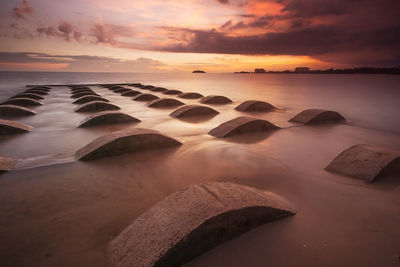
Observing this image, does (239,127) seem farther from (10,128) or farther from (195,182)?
(10,128)

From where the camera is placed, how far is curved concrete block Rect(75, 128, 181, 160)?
20.7 feet

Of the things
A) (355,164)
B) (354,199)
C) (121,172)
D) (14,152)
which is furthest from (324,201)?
(14,152)

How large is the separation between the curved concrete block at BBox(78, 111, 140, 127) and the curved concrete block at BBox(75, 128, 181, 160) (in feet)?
14.3

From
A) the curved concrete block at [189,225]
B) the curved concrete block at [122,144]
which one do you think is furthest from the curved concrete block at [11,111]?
the curved concrete block at [189,225]

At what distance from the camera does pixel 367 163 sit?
5398mm

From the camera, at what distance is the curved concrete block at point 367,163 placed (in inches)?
203

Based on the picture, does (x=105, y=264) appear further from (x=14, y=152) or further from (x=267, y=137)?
(x=267, y=137)

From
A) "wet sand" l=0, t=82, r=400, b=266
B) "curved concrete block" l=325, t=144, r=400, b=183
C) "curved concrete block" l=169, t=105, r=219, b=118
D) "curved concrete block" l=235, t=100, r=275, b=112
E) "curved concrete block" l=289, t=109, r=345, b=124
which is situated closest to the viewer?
"wet sand" l=0, t=82, r=400, b=266

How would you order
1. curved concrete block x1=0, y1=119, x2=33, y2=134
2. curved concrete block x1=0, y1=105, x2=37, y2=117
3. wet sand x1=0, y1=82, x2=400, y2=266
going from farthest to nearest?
curved concrete block x1=0, y1=105, x2=37, y2=117, curved concrete block x1=0, y1=119, x2=33, y2=134, wet sand x1=0, y1=82, x2=400, y2=266

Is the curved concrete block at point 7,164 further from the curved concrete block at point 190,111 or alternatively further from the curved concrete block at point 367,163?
the curved concrete block at point 190,111

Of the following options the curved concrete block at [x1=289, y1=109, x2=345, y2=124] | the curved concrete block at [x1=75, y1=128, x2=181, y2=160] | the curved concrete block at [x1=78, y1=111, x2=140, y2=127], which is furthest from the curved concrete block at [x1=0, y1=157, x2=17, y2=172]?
the curved concrete block at [x1=289, y1=109, x2=345, y2=124]

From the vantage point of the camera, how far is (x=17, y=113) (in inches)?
529

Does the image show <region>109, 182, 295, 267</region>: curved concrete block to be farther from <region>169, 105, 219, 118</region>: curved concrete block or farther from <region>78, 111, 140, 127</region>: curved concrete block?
<region>169, 105, 219, 118</region>: curved concrete block

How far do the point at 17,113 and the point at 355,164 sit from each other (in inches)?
675
